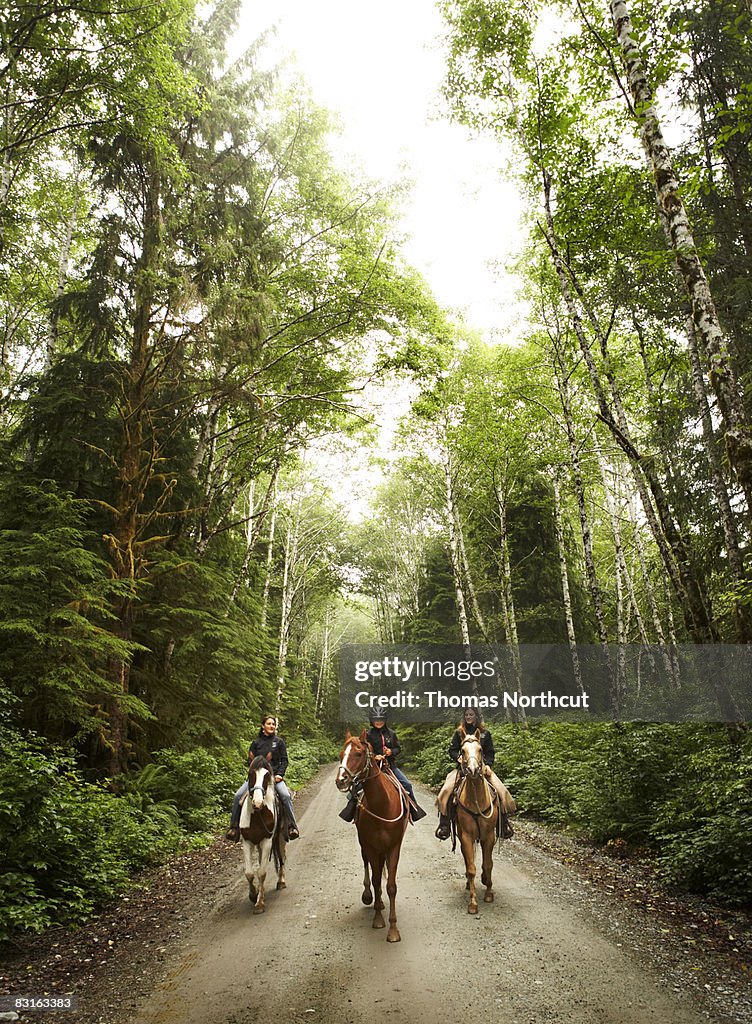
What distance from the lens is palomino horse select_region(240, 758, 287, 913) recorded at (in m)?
A: 6.76

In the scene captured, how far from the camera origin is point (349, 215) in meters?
14.7

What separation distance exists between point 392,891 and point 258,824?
2.13 m

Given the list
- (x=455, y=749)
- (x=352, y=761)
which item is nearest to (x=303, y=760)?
(x=455, y=749)

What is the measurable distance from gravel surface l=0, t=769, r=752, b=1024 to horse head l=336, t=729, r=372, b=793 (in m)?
1.43

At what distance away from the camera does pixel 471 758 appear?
6.77 meters

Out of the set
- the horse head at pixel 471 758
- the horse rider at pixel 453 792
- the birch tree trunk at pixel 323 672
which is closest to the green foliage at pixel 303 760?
the birch tree trunk at pixel 323 672

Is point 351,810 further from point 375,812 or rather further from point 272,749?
point 272,749

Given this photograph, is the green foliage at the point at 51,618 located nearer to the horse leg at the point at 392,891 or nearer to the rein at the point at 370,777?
the rein at the point at 370,777

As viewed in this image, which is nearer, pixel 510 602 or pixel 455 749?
pixel 455 749

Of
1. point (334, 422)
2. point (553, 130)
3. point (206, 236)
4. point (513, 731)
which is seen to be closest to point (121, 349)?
point (206, 236)

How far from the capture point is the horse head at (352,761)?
18.9 ft

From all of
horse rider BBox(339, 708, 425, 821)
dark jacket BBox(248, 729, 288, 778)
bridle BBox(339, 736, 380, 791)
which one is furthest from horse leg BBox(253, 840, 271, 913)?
bridle BBox(339, 736, 380, 791)

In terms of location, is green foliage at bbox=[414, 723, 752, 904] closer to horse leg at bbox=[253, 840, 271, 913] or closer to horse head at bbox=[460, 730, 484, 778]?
horse head at bbox=[460, 730, 484, 778]

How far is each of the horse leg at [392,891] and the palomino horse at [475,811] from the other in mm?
1260
